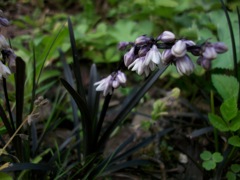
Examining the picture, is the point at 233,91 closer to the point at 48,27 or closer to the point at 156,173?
the point at 156,173

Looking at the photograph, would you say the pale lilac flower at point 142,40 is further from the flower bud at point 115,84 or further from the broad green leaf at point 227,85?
the broad green leaf at point 227,85

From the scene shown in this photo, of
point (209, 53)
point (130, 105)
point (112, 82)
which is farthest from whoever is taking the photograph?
point (130, 105)

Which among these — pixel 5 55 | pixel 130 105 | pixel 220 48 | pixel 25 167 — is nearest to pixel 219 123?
pixel 130 105

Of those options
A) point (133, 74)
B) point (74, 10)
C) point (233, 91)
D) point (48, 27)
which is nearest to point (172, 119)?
point (233, 91)

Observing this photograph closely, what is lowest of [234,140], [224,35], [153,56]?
[234,140]

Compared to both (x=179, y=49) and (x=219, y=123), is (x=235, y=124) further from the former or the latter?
(x=179, y=49)
